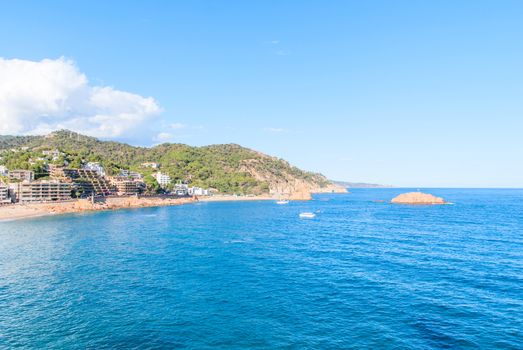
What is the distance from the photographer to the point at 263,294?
1373 inches

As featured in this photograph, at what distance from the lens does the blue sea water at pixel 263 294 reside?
25.7 meters

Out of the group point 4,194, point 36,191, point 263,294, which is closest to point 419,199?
point 263,294

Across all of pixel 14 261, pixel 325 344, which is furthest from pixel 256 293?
pixel 14 261

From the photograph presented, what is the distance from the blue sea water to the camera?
1013 inches

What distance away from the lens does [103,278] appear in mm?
40500

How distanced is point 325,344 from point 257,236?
1942 inches

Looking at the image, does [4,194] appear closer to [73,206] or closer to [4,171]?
[73,206]

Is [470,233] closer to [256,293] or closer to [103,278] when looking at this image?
[256,293]

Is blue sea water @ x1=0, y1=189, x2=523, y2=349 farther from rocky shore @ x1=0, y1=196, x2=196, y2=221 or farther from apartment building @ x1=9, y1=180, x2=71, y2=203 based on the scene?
apartment building @ x1=9, y1=180, x2=71, y2=203

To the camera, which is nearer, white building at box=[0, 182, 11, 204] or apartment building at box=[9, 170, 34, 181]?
white building at box=[0, 182, 11, 204]

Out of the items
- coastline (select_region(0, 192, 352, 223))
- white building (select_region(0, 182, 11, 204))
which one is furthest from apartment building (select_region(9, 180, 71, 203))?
coastline (select_region(0, 192, 352, 223))

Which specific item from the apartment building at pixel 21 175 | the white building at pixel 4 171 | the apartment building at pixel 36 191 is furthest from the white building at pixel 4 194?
the white building at pixel 4 171

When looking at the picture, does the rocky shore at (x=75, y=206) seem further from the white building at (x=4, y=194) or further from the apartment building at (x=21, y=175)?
the apartment building at (x=21, y=175)

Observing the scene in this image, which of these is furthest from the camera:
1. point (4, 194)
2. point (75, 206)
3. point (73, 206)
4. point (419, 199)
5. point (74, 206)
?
point (419, 199)
